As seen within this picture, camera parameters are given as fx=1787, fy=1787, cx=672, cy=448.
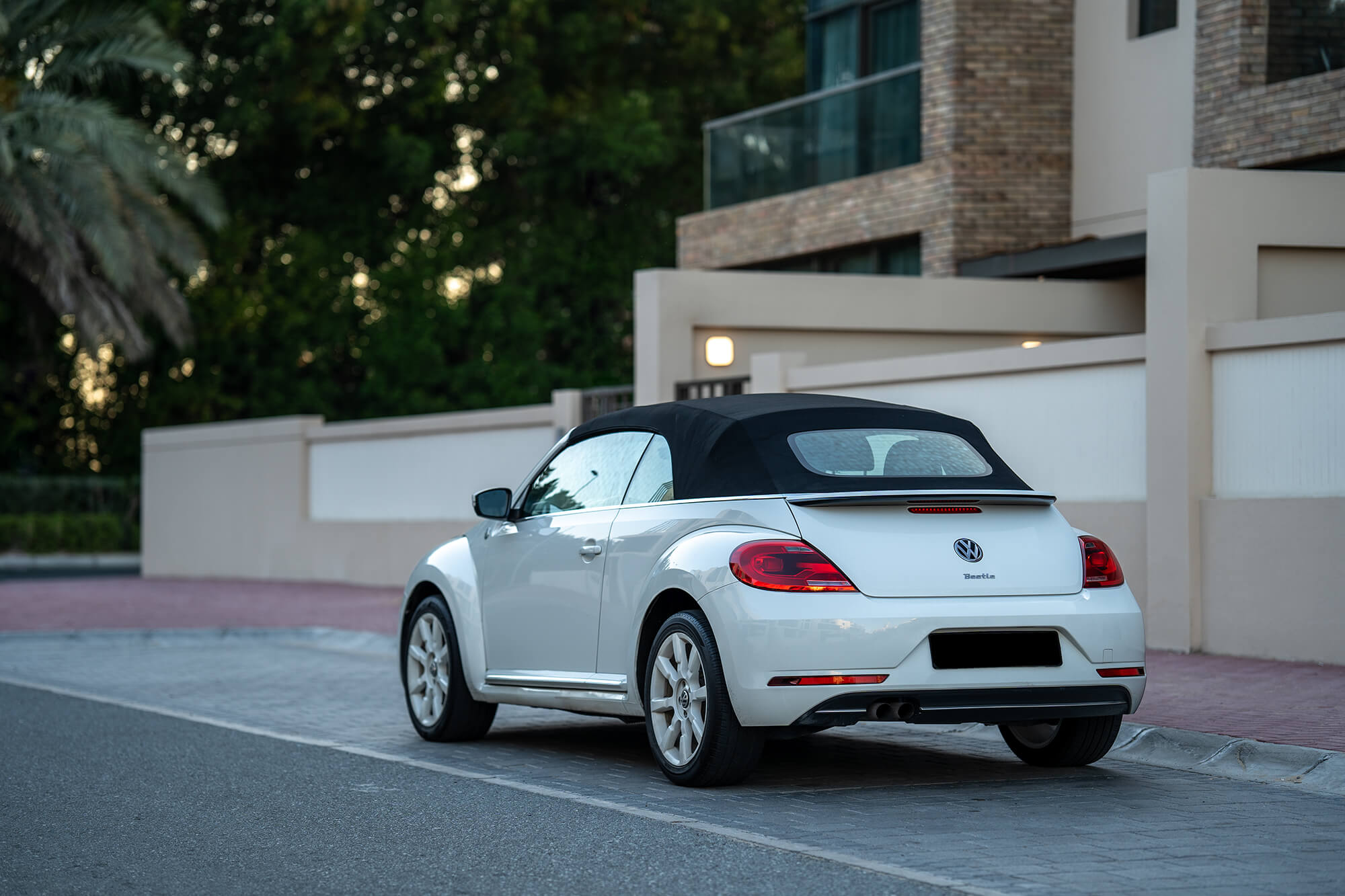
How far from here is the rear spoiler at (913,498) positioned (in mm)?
7141

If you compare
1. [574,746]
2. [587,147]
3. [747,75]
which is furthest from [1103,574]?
[747,75]

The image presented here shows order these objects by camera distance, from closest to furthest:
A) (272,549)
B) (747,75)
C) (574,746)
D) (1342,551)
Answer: (574,746)
(1342,551)
(272,549)
(747,75)

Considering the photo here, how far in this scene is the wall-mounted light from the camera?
707 inches

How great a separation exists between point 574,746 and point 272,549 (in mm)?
17688

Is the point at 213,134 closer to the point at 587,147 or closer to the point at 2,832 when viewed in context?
the point at 587,147

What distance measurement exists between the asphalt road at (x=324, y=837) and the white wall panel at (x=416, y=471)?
11904 mm

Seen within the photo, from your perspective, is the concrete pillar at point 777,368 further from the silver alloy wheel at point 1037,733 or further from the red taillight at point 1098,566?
the red taillight at point 1098,566

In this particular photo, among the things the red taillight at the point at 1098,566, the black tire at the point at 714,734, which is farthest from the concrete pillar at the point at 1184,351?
the black tire at the point at 714,734

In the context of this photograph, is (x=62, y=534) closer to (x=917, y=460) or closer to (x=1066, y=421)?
(x=1066, y=421)

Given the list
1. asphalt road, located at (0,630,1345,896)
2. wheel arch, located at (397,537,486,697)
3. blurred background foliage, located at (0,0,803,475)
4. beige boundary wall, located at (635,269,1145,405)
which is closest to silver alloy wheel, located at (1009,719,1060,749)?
asphalt road, located at (0,630,1345,896)

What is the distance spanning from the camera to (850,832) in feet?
21.3

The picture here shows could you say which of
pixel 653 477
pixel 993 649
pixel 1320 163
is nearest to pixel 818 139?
pixel 1320 163

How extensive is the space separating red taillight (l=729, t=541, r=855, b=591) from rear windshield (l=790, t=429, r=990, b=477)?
0.62 m

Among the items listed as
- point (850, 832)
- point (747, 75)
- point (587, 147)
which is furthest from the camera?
point (747, 75)
